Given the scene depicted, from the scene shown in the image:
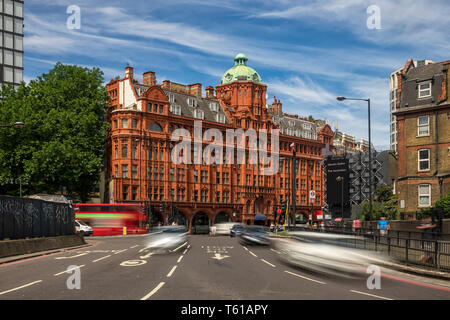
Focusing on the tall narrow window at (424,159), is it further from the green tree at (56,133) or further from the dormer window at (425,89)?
the green tree at (56,133)

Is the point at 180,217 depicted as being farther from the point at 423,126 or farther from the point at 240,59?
the point at 423,126

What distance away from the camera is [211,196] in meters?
92.2

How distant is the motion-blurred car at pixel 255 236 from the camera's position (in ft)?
116

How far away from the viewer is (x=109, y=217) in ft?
211

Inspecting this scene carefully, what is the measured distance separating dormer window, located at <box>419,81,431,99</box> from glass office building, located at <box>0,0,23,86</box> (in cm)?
7850

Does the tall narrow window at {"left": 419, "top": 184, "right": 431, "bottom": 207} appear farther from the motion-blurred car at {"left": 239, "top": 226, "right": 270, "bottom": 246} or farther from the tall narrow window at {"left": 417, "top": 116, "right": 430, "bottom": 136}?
the motion-blurred car at {"left": 239, "top": 226, "right": 270, "bottom": 246}

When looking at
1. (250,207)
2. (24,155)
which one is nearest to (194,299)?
(24,155)

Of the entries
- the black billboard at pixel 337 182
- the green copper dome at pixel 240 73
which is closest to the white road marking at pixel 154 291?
the black billboard at pixel 337 182

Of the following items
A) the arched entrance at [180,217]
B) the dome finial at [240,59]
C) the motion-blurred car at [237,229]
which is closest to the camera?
the motion-blurred car at [237,229]

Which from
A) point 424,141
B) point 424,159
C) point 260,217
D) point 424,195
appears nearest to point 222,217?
point 260,217

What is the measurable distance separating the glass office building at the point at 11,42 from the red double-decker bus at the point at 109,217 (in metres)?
47.1

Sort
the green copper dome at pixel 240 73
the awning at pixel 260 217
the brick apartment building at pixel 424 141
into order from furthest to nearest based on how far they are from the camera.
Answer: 1. the green copper dome at pixel 240 73
2. the awning at pixel 260 217
3. the brick apartment building at pixel 424 141
